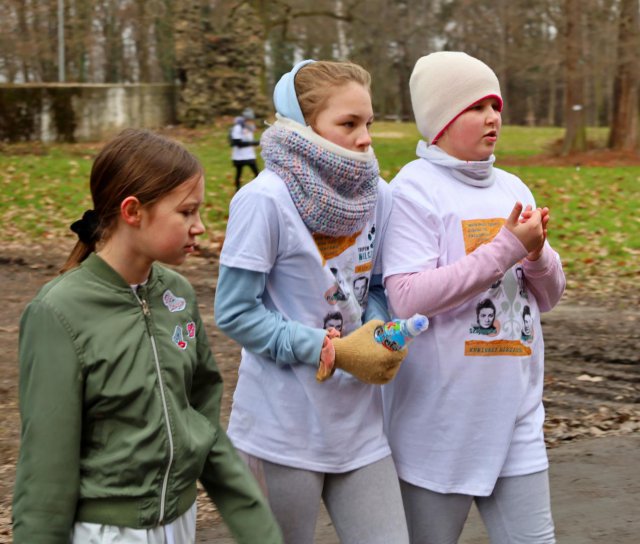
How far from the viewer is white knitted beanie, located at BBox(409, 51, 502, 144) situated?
3342mm

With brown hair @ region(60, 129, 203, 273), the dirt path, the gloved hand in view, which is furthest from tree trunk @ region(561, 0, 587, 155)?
brown hair @ region(60, 129, 203, 273)

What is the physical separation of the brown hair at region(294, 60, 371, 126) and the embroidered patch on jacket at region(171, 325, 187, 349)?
776 mm

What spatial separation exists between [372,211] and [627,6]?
75.6 feet

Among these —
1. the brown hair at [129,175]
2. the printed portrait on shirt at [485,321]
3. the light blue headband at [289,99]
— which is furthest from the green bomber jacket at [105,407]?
the printed portrait on shirt at [485,321]

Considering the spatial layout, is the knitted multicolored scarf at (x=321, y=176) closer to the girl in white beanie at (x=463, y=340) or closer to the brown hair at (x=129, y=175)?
the girl in white beanie at (x=463, y=340)

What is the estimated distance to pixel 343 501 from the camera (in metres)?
3.12

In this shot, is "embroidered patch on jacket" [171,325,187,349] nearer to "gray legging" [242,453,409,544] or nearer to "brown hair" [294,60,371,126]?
"gray legging" [242,453,409,544]

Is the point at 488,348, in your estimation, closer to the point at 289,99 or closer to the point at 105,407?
the point at 289,99

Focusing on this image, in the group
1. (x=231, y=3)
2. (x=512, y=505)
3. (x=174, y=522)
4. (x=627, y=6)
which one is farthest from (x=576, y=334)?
(x=231, y=3)

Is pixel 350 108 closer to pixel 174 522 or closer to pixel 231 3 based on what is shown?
pixel 174 522

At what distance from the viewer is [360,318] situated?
3227 millimetres

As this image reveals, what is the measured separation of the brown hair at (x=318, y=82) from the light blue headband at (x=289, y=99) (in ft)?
0.04

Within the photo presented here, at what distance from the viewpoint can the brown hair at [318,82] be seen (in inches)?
121

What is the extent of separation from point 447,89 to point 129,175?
3.89 feet
